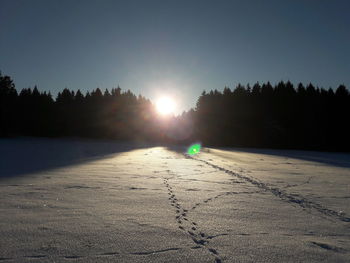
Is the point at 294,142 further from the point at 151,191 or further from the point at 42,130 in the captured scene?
the point at 42,130

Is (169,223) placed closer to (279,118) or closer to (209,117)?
(279,118)

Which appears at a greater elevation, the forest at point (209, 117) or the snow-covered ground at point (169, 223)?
the forest at point (209, 117)

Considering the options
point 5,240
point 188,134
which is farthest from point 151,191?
point 188,134

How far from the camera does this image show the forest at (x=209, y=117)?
149 feet

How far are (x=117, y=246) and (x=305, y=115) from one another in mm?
49488

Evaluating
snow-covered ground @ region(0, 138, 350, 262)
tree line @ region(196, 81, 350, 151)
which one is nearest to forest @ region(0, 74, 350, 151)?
tree line @ region(196, 81, 350, 151)

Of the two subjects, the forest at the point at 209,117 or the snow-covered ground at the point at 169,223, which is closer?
the snow-covered ground at the point at 169,223

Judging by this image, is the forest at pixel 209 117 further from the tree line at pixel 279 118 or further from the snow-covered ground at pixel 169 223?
the snow-covered ground at pixel 169 223

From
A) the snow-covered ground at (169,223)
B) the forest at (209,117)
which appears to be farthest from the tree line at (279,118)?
the snow-covered ground at (169,223)

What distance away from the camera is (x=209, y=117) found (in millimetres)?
54000

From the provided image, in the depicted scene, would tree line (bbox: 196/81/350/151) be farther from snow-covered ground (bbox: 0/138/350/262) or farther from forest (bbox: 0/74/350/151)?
snow-covered ground (bbox: 0/138/350/262)

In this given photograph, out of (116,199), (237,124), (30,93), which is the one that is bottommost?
(116,199)

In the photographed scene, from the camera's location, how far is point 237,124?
1983 inches

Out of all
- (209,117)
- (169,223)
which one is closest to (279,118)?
(209,117)
